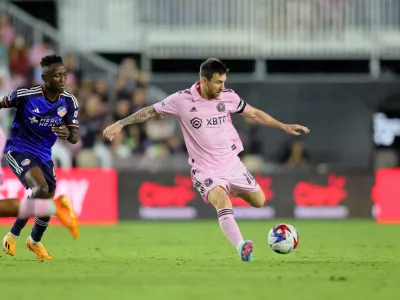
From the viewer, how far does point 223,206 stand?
36.0 ft

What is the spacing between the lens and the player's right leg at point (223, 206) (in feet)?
35.2

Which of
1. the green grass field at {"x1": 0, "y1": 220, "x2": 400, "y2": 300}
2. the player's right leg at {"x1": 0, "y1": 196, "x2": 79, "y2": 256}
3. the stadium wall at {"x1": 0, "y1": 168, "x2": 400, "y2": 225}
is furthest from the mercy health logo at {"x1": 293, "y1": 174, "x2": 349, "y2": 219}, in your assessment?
the player's right leg at {"x1": 0, "y1": 196, "x2": 79, "y2": 256}

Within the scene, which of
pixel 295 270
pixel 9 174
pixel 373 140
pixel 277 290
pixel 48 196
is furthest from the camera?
pixel 373 140

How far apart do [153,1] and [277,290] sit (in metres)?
15.3

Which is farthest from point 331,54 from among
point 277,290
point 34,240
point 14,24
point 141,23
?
point 277,290

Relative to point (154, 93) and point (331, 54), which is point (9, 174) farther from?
point (331, 54)

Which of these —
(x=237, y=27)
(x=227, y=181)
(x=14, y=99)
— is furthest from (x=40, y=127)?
(x=237, y=27)

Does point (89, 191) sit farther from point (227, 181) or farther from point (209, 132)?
point (227, 181)

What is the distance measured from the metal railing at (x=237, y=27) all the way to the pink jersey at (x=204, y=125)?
1131 centimetres

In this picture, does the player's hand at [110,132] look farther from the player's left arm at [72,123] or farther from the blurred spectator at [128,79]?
the blurred spectator at [128,79]

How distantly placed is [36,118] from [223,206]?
2.24m

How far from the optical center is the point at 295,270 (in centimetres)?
989

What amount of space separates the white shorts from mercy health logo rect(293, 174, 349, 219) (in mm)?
8476

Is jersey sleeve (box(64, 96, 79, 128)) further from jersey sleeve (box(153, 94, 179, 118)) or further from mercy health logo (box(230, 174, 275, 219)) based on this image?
mercy health logo (box(230, 174, 275, 219))
